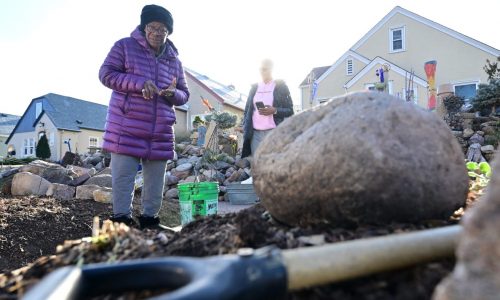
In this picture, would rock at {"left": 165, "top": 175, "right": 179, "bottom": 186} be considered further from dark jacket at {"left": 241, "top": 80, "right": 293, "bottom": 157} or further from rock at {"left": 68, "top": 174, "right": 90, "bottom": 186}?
dark jacket at {"left": 241, "top": 80, "right": 293, "bottom": 157}

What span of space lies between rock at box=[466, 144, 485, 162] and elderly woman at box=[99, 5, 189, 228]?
6733 mm

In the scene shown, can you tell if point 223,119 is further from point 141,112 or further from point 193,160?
point 141,112

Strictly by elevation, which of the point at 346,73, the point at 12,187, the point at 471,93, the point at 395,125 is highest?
the point at 346,73

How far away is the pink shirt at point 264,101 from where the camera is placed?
5055mm

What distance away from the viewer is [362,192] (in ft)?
5.61

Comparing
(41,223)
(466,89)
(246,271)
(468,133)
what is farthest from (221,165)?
(466,89)

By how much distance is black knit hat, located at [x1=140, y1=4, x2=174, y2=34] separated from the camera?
11.6 feet

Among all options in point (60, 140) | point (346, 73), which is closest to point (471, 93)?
point (346, 73)

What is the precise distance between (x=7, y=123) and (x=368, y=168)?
4994 centimetres

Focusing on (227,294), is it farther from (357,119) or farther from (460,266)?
(357,119)

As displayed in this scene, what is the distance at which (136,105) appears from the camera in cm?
348

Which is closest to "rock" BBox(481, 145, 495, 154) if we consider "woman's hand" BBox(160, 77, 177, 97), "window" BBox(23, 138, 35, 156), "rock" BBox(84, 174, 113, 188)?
"woman's hand" BBox(160, 77, 177, 97)

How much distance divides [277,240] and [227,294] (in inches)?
32.4

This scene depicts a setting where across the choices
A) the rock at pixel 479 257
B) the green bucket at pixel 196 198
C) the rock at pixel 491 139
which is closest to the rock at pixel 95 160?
the green bucket at pixel 196 198
